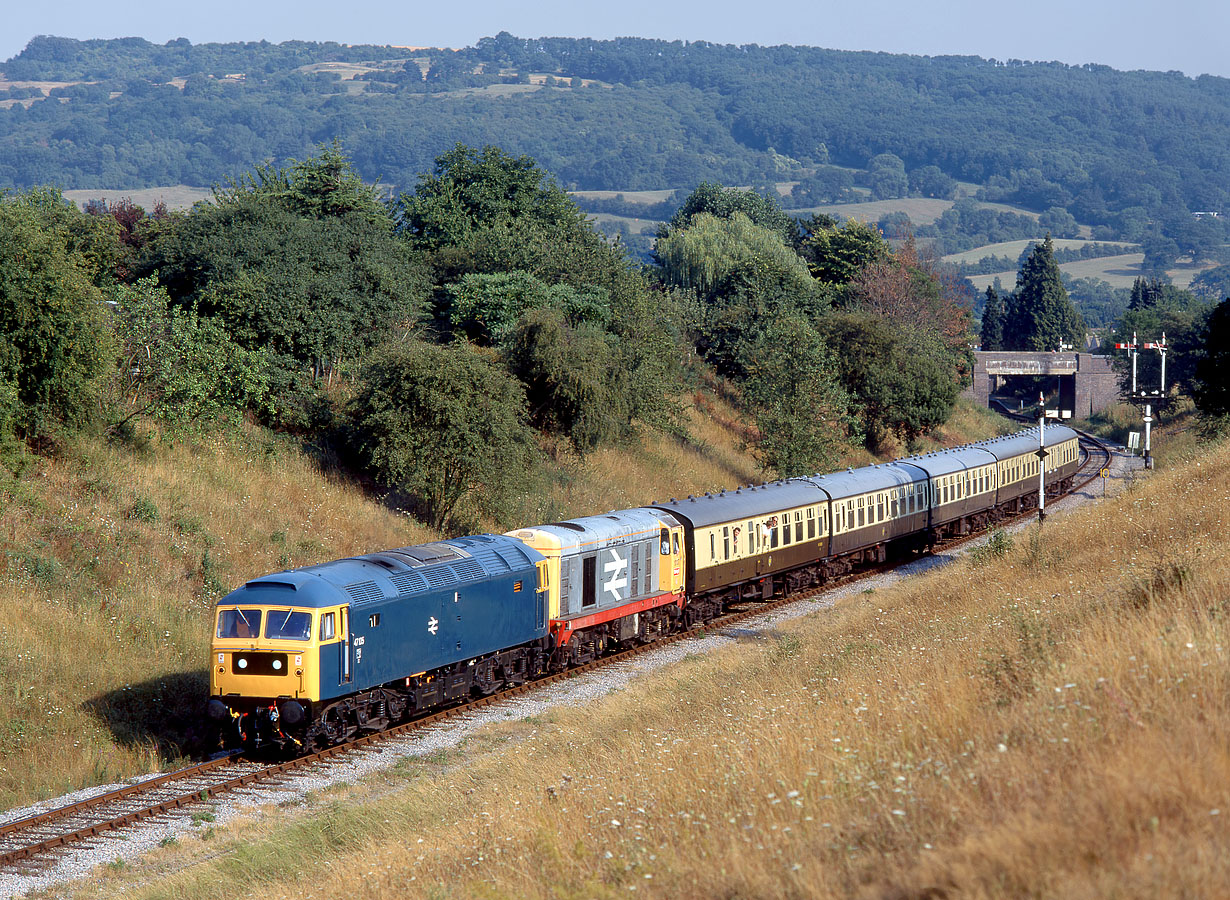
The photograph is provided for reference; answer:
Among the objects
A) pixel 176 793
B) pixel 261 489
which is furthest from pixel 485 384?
pixel 176 793

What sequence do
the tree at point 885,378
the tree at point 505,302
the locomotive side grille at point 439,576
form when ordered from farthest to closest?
the tree at point 885,378 < the tree at point 505,302 < the locomotive side grille at point 439,576

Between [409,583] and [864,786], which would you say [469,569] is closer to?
[409,583]

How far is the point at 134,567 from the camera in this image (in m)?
28.2

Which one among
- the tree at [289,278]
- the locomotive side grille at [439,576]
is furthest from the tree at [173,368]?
the locomotive side grille at [439,576]

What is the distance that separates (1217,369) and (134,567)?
49675 millimetres

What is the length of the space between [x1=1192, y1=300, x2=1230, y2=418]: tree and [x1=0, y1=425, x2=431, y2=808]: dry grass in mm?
39738

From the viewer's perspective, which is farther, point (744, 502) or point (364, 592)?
point (744, 502)

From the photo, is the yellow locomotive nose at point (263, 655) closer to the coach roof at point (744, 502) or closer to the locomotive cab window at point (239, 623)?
the locomotive cab window at point (239, 623)

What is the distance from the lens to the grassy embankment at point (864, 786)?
8156 millimetres

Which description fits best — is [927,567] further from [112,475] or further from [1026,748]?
[1026,748]

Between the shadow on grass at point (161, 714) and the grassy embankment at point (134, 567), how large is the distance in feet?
0.12

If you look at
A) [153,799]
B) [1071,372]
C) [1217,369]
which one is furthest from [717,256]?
[153,799]

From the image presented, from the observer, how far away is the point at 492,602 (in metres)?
24.0

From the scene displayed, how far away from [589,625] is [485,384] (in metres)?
12.3
